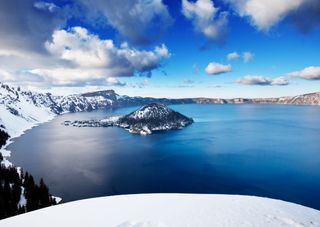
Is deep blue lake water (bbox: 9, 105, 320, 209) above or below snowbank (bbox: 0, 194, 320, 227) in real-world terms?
below

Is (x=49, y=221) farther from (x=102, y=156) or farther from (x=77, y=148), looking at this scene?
(x=77, y=148)

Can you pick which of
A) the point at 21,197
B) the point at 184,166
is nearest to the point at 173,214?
the point at 21,197

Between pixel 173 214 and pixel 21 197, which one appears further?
pixel 21 197

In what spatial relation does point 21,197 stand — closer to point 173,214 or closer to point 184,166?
point 184,166

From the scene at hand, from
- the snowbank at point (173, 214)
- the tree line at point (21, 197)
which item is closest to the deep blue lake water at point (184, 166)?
the tree line at point (21, 197)

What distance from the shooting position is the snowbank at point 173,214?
11.4 m

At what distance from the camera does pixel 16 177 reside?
215ft

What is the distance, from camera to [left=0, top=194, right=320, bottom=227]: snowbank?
11367 millimetres

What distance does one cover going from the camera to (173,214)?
40.6 ft

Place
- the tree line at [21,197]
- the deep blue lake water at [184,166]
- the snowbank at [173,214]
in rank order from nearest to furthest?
1. the snowbank at [173,214]
2. the tree line at [21,197]
3. the deep blue lake water at [184,166]

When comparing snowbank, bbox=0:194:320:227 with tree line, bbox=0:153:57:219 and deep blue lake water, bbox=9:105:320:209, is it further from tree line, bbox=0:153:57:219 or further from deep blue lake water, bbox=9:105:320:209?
deep blue lake water, bbox=9:105:320:209

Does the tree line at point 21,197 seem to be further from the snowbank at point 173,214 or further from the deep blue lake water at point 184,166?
the snowbank at point 173,214

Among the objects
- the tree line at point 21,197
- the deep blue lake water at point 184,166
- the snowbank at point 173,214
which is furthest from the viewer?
the deep blue lake water at point 184,166

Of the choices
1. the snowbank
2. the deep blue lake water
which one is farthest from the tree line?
the snowbank
